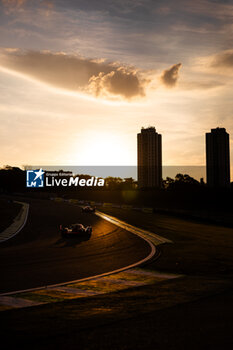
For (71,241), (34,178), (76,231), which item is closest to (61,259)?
(71,241)

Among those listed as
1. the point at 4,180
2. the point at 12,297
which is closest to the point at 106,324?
the point at 12,297

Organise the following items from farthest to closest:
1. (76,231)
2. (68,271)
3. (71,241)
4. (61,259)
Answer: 1. (76,231)
2. (71,241)
3. (61,259)
4. (68,271)

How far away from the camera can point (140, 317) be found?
7.68 metres

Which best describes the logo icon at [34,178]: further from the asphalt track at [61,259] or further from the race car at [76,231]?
the asphalt track at [61,259]

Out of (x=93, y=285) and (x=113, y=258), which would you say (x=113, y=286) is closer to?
(x=93, y=285)

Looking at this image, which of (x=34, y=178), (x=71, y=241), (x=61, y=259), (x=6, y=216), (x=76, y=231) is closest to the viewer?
(x=61, y=259)

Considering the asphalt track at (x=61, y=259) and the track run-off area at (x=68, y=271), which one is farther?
the asphalt track at (x=61, y=259)

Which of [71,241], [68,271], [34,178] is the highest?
[34,178]

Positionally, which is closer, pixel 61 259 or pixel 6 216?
pixel 61 259

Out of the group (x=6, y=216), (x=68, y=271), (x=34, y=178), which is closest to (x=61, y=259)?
(x=68, y=271)

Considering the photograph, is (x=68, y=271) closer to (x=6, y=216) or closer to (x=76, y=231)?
(x=76, y=231)

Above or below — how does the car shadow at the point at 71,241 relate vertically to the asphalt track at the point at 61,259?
below

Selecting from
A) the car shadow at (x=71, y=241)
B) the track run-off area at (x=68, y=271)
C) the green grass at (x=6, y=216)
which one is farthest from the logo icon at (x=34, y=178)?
the track run-off area at (x=68, y=271)

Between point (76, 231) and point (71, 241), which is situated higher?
point (76, 231)
